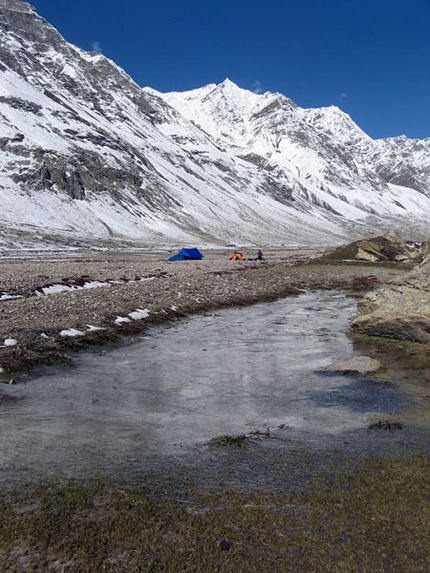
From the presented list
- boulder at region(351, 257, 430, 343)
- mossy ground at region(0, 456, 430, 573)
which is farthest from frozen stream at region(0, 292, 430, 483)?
boulder at region(351, 257, 430, 343)

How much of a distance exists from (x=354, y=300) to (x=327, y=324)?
37.4 feet

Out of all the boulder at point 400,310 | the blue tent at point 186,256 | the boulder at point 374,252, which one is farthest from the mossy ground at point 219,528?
the blue tent at point 186,256

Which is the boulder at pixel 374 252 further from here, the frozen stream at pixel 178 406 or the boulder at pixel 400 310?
the frozen stream at pixel 178 406

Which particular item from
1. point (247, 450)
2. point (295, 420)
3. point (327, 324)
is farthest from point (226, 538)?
point (327, 324)

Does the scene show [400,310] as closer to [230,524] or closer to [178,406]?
[178,406]

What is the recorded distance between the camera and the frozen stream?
977 centimetres

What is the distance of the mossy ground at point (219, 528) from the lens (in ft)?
21.1

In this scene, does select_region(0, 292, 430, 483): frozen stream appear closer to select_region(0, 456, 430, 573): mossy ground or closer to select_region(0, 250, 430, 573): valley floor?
select_region(0, 250, 430, 573): valley floor

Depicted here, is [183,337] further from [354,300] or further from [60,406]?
[354,300]

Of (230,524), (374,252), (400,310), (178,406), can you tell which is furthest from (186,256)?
(230,524)

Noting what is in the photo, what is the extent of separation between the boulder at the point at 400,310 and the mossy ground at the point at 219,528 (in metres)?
12.1

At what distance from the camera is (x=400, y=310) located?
68.3ft

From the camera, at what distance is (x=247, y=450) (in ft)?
32.7

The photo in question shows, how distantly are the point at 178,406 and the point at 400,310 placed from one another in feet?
38.0
